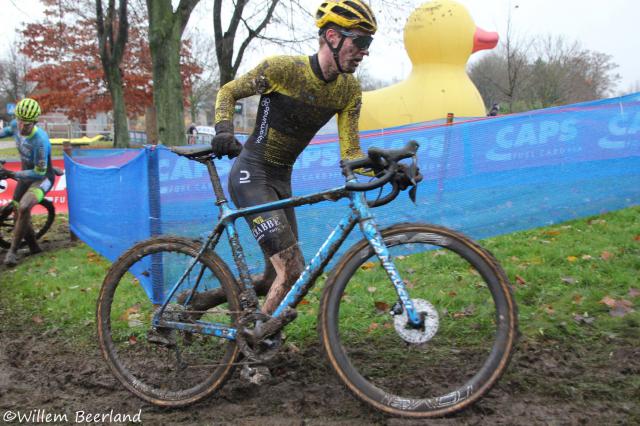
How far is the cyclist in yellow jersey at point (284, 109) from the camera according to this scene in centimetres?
310

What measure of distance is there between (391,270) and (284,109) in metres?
1.22

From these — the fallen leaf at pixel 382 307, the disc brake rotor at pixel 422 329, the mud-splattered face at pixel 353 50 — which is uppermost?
the mud-splattered face at pixel 353 50

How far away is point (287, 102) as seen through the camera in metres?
3.26

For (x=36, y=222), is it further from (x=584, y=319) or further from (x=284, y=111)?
(x=584, y=319)

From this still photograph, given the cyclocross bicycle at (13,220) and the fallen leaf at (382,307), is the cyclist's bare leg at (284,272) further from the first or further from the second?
the cyclocross bicycle at (13,220)

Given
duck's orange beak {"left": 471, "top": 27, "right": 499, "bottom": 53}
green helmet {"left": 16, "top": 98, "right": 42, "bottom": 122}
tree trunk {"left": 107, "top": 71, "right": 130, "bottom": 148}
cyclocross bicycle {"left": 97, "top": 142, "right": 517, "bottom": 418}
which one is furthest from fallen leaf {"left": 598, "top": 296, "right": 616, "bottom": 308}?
tree trunk {"left": 107, "top": 71, "right": 130, "bottom": 148}

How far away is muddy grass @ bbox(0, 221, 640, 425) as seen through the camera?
2.79 m

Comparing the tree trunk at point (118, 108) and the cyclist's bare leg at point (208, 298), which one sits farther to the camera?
the tree trunk at point (118, 108)

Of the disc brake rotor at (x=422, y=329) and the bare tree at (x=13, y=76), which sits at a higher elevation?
the bare tree at (x=13, y=76)

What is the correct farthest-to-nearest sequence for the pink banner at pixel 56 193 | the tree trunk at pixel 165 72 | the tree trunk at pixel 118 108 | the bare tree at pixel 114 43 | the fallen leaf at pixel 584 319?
1. the tree trunk at pixel 118 108
2. the bare tree at pixel 114 43
3. the tree trunk at pixel 165 72
4. the pink banner at pixel 56 193
5. the fallen leaf at pixel 584 319

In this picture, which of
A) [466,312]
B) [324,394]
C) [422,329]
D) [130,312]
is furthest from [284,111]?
[130,312]

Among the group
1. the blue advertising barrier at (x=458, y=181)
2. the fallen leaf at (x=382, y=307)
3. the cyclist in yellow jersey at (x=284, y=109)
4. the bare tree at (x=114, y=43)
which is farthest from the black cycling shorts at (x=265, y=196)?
the bare tree at (x=114, y=43)

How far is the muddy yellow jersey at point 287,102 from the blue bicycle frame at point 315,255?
37 centimetres

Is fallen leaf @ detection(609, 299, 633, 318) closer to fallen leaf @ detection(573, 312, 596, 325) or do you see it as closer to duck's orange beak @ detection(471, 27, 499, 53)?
fallen leaf @ detection(573, 312, 596, 325)
